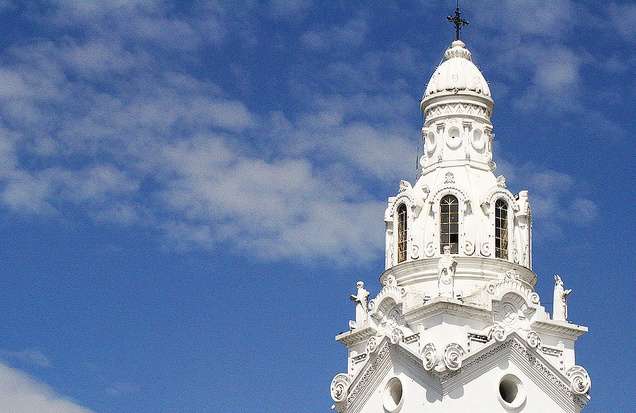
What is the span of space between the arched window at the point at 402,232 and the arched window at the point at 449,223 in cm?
157

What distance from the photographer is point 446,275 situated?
5216 centimetres

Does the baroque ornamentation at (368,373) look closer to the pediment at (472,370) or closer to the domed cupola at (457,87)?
the pediment at (472,370)

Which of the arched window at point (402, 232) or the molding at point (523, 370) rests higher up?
the arched window at point (402, 232)

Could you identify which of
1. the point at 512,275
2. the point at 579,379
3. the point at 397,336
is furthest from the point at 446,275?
the point at 579,379

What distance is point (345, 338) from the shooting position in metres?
55.3

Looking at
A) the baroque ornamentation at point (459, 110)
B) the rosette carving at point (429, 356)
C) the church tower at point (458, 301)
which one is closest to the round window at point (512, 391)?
the church tower at point (458, 301)

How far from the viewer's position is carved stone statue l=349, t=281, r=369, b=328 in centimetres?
5514

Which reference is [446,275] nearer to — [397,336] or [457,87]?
[397,336]

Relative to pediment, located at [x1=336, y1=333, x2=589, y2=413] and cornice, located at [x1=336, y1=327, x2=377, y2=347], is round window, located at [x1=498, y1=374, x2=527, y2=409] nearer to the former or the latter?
pediment, located at [x1=336, y1=333, x2=589, y2=413]

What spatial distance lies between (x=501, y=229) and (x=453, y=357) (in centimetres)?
653

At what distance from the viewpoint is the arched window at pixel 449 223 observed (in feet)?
178

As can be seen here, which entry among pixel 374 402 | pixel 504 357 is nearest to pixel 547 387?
pixel 504 357

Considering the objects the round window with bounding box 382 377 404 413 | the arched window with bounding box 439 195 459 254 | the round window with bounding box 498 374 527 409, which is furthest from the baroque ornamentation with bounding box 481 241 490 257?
the round window with bounding box 382 377 404 413

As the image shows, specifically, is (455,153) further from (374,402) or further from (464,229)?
(374,402)
